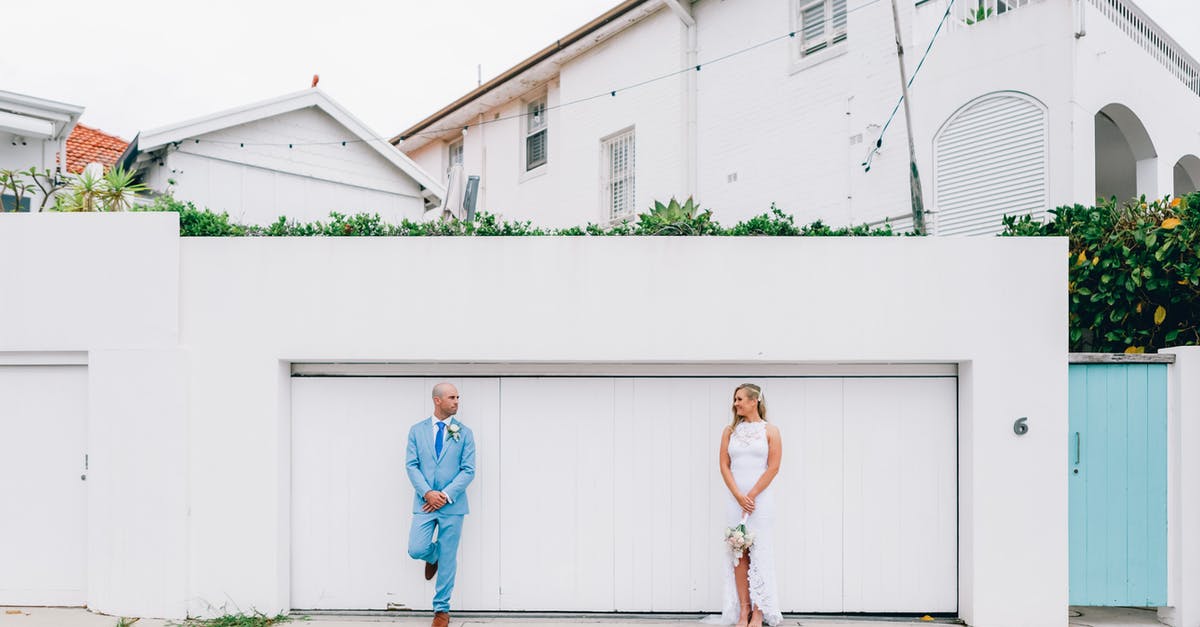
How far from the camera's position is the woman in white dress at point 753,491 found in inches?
219

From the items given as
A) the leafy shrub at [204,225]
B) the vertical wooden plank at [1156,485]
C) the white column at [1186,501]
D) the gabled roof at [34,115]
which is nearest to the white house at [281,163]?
the gabled roof at [34,115]

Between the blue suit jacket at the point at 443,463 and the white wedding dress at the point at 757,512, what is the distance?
1869 millimetres

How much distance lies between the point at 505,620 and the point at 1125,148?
9728 millimetres

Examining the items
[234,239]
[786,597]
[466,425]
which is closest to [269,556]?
[466,425]

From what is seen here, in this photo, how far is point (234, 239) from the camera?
6.04 metres

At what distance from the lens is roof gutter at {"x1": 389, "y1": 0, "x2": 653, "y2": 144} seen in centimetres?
1275

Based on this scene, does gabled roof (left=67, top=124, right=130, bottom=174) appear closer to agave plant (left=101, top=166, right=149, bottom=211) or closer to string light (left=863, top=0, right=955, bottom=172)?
agave plant (left=101, top=166, right=149, bottom=211)

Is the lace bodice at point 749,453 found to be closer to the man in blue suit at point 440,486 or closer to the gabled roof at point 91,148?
the man in blue suit at point 440,486

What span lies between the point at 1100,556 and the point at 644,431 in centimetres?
350

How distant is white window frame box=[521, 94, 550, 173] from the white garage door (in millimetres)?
9512

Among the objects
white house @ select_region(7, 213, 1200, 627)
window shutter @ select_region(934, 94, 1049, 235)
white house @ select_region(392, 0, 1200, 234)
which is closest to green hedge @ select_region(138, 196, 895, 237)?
white house @ select_region(7, 213, 1200, 627)

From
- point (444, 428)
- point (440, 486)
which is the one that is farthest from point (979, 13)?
point (440, 486)

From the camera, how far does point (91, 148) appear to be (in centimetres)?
1239

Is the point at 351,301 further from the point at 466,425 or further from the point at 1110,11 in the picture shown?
the point at 1110,11
